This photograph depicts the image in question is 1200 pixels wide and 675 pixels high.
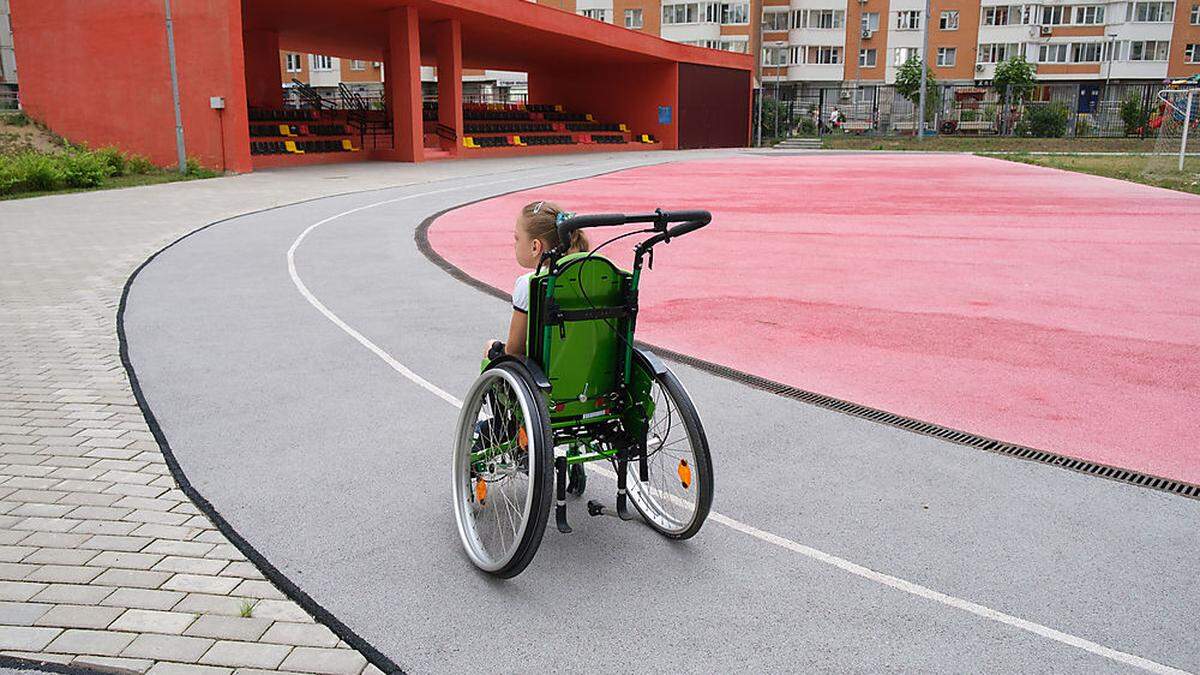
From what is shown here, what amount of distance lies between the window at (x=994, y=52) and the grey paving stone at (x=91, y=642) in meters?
80.5

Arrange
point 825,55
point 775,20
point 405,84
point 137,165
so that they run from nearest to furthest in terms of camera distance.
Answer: point 137,165, point 405,84, point 775,20, point 825,55

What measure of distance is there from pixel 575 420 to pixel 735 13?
7574 cm

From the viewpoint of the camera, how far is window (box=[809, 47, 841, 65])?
76.0 meters

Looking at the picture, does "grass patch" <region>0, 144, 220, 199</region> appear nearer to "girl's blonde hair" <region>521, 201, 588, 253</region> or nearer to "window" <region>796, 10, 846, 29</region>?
"girl's blonde hair" <region>521, 201, 588, 253</region>

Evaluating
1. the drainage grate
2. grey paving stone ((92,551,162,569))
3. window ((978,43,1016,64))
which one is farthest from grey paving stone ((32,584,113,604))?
window ((978,43,1016,64))

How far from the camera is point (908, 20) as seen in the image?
74.8 m

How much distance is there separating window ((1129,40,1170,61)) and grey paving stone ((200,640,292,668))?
270 feet

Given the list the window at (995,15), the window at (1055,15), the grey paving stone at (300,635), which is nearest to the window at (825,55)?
the window at (995,15)

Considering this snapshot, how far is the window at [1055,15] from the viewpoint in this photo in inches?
2825

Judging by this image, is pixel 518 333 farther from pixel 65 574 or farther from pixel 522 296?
pixel 65 574

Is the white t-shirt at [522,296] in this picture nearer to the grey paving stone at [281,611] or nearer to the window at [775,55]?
the grey paving stone at [281,611]

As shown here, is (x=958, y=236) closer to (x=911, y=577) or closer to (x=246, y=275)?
(x=246, y=275)

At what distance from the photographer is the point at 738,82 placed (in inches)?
2259

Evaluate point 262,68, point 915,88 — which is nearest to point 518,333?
point 262,68
